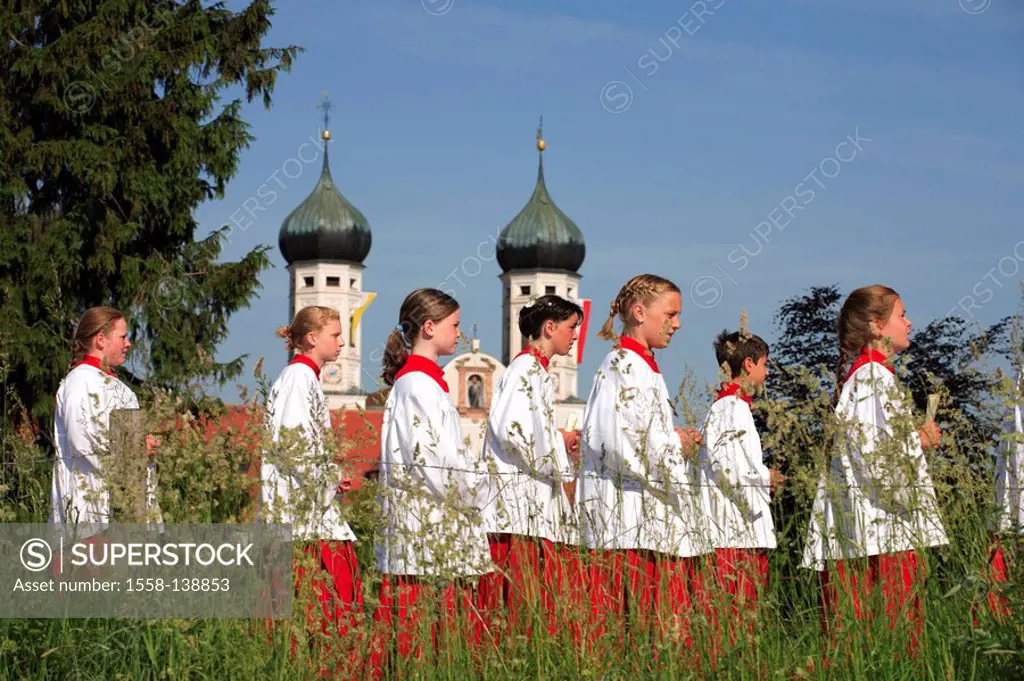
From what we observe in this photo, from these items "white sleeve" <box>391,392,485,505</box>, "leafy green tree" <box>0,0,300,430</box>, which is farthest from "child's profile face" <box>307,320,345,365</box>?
"leafy green tree" <box>0,0,300,430</box>

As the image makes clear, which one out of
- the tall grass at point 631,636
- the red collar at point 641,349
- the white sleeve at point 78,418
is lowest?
the tall grass at point 631,636

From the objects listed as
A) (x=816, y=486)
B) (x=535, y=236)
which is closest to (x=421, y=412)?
(x=816, y=486)

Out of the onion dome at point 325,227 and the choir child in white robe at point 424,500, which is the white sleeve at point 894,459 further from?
the onion dome at point 325,227

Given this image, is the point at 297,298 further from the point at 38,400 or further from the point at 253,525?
the point at 253,525

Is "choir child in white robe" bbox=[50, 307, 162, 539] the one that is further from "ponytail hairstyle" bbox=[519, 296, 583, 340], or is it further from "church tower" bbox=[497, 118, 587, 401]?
"church tower" bbox=[497, 118, 587, 401]

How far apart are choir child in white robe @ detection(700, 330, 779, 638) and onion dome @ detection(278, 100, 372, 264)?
7618 cm

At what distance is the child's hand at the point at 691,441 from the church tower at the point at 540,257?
2962 inches

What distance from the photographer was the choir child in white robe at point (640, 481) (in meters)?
3.66

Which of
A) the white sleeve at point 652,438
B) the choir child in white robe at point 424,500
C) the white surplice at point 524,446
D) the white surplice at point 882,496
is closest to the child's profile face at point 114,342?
the choir child in white robe at point 424,500

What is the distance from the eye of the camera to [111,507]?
3535 millimetres

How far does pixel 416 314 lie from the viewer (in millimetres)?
4930

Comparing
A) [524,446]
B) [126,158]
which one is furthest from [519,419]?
[126,158]

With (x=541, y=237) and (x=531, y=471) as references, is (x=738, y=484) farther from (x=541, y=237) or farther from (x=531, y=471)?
(x=541, y=237)

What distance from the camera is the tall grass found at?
11.1ft
